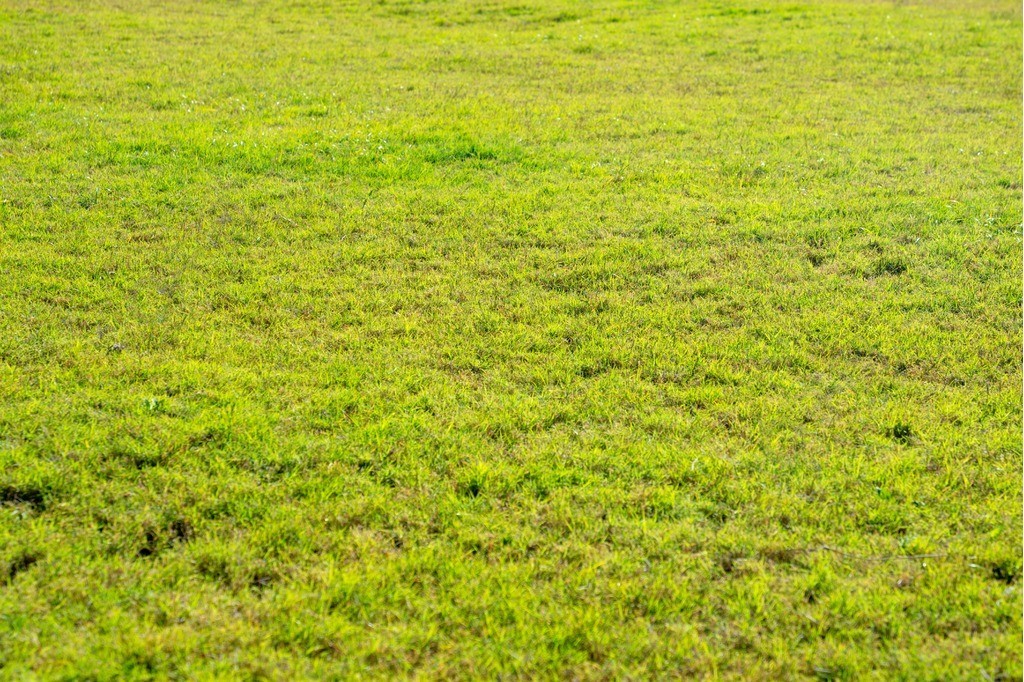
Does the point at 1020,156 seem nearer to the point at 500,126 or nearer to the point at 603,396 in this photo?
the point at 500,126

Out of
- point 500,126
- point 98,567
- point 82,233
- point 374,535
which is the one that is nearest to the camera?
point 98,567

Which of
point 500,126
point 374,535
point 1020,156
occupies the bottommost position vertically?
point 374,535

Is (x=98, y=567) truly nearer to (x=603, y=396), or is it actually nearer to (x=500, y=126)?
(x=603, y=396)

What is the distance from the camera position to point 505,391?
639 cm

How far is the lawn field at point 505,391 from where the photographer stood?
430 centimetres

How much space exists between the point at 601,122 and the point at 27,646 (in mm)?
10718

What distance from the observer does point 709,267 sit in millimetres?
8422

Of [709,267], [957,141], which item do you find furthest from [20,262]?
[957,141]

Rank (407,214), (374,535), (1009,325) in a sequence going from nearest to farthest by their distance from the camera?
(374,535) < (1009,325) < (407,214)

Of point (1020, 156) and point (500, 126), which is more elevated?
point (500, 126)

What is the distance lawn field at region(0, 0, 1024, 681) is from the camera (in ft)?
14.1

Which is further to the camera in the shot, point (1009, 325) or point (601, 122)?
point (601, 122)

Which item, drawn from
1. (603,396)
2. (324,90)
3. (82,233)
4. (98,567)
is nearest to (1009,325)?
(603,396)

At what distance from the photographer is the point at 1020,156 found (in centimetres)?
1168
